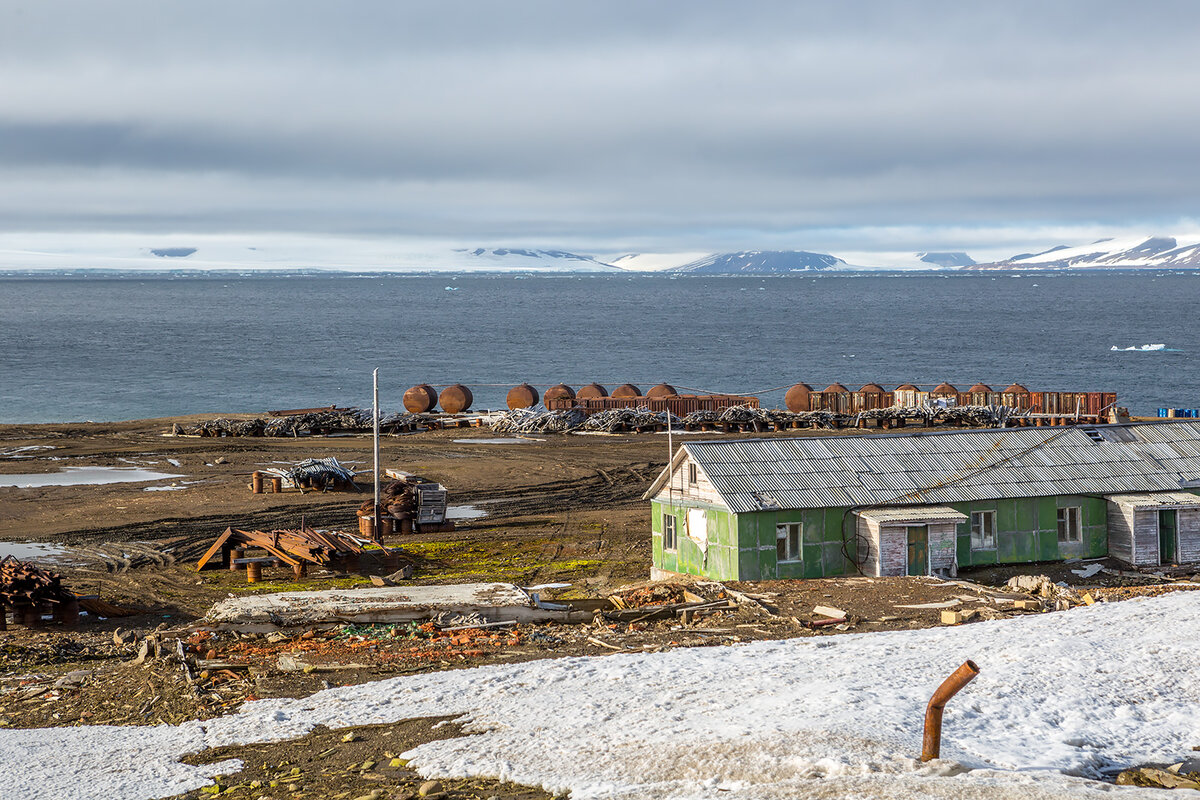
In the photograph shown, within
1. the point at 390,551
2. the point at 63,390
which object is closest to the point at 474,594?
the point at 390,551

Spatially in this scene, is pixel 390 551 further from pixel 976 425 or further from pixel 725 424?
pixel 976 425

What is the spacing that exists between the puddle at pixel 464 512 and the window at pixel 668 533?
34.3ft

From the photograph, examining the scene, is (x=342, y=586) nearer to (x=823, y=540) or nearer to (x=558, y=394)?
(x=823, y=540)

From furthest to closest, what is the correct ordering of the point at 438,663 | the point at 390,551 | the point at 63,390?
the point at 63,390 → the point at 390,551 → the point at 438,663

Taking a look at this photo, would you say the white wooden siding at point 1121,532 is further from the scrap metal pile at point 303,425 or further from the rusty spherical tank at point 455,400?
the rusty spherical tank at point 455,400

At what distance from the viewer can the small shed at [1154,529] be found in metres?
29.9

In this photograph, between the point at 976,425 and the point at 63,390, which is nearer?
the point at 976,425

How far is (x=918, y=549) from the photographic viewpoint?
28078mm

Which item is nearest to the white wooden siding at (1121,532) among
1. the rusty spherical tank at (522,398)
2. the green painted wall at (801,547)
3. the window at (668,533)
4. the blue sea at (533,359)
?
the green painted wall at (801,547)

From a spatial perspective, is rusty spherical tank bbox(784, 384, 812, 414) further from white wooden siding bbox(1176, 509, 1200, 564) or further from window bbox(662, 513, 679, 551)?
window bbox(662, 513, 679, 551)

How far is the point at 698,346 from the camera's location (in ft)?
481

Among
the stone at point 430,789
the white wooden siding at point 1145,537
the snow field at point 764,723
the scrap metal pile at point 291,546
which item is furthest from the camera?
the scrap metal pile at point 291,546

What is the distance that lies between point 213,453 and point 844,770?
151 feet

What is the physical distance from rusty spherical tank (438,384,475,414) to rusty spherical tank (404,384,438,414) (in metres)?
0.92
